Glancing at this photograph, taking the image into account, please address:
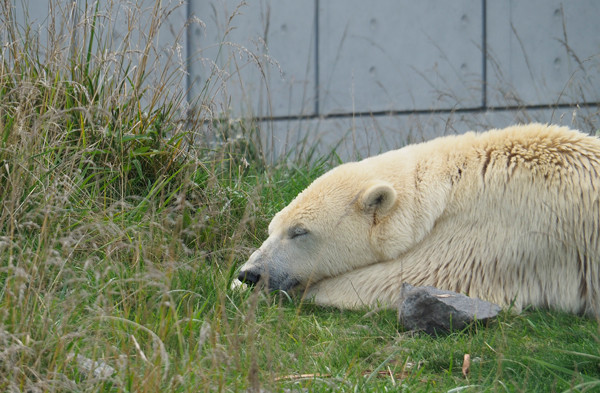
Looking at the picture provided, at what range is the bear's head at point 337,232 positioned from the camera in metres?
3.64

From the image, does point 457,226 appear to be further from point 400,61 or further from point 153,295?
point 400,61

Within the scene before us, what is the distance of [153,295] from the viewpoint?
A: 8.23 ft

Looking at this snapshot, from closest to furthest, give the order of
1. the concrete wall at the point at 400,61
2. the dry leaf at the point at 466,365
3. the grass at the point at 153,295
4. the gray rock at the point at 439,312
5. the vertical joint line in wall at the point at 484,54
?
1. the grass at the point at 153,295
2. the dry leaf at the point at 466,365
3. the gray rock at the point at 439,312
4. the concrete wall at the point at 400,61
5. the vertical joint line in wall at the point at 484,54

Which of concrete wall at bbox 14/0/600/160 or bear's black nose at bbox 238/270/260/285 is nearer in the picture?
bear's black nose at bbox 238/270/260/285

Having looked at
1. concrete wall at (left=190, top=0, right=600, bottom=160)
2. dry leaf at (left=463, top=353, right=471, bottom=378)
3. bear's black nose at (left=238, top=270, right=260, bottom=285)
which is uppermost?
concrete wall at (left=190, top=0, right=600, bottom=160)

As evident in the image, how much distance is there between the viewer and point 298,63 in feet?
31.1

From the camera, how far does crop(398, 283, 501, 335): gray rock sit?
3.02 meters

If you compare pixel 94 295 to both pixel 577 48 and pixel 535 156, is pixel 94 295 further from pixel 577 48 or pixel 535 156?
pixel 577 48

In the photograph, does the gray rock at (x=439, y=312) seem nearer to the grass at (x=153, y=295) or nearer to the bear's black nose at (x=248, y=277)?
the grass at (x=153, y=295)

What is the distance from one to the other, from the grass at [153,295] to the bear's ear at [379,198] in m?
0.57

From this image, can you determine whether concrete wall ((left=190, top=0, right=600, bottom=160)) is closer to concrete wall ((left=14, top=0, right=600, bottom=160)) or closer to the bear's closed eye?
concrete wall ((left=14, top=0, right=600, bottom=160))

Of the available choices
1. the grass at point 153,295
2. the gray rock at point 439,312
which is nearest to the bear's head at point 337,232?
the grass at point 153,295

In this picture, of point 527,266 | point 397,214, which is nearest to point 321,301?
A: point 397,214

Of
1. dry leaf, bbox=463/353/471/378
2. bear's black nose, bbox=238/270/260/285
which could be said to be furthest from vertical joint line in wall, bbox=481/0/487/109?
dry leaf, bbox=463/353/471/378
